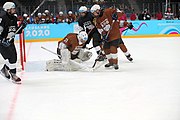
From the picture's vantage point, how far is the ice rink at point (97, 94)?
10.3 feet

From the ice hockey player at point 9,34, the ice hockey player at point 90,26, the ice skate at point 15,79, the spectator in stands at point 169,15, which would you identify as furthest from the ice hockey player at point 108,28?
the spectator in stands at point 169,15

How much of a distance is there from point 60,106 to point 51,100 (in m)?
0.29

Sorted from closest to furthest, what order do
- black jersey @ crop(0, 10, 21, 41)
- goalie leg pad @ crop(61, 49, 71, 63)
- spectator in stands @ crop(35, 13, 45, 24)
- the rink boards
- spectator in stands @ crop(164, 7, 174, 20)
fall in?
black jersey @ crop(0, 10, 21, 41)
goalie leg pad @ crop(61, 49, 71, 63)
the rink boards
spectator in stands @ crop(35, 13, 45, 24)
spectator in stands @ crop(164, 7, 174, 20)

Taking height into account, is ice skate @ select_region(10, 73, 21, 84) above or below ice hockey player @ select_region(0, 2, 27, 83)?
below

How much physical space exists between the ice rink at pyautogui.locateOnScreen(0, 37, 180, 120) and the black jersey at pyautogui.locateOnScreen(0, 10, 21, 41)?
638mm

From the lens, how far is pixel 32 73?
5617 millimetres

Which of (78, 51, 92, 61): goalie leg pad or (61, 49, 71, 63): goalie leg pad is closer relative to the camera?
(61, 49, 71, 63): goalie leg pad

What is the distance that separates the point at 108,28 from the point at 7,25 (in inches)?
65.8

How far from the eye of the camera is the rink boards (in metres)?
11.6

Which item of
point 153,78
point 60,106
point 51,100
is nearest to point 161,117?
point 60,106

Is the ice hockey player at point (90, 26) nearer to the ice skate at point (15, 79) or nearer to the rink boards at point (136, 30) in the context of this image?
the ice skate at point (15, 79)

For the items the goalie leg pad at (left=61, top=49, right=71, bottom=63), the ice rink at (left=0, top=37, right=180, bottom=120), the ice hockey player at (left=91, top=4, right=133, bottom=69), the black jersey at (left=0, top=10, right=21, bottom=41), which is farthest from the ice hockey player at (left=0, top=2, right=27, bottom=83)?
the ice hockey player at (left=91, top=4, right=133, bottom=69)

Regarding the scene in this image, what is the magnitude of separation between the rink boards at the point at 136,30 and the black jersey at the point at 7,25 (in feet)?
22.6

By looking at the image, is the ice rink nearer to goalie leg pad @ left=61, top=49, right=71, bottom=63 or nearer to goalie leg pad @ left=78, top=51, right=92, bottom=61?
goalie leg pad @ left=61, top=49, right=71, bottom=63
